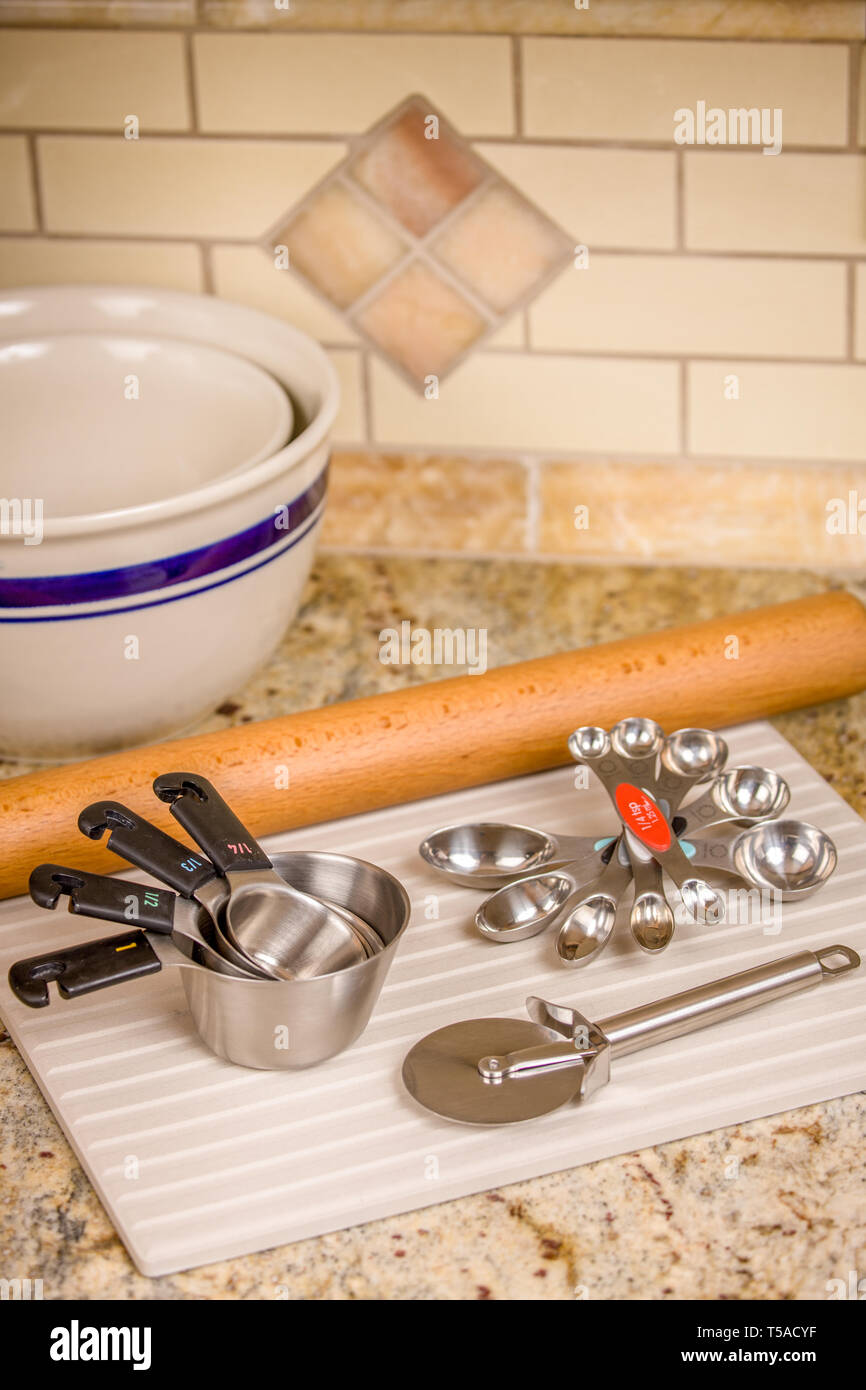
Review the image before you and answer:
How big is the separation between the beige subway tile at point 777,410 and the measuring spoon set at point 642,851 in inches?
12.0

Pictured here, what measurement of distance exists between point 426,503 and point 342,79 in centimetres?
30

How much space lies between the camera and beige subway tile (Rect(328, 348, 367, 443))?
1062mm

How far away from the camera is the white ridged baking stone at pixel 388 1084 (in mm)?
623

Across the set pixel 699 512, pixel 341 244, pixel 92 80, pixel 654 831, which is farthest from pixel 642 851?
pixel 92 80

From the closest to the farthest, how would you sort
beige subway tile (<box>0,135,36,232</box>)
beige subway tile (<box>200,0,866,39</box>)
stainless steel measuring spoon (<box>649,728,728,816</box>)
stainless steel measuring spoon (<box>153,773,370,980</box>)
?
1. stainless steel measuring spoon (<box>153,773,370,980</box>)
2. stainless steel measuring spoon (<box>649,728,728,816</box>)
3. beige subway tile (<box>200,0,866,39</box>)
4. beige subway tile (<box>0,135,36,232</box>)

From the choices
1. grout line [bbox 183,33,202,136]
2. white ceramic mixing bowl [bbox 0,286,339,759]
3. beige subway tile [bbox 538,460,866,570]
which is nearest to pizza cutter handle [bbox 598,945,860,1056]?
white ceramic mixing bowl [bbox 0,286,339,759]

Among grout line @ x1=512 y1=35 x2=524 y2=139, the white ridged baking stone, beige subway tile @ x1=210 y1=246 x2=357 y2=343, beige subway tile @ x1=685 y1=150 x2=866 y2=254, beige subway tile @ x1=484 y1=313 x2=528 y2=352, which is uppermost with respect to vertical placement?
grout line @ x1=512 y1=35 x2=524 y2=139

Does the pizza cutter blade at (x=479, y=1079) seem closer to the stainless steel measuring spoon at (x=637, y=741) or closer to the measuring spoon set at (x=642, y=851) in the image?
the measuring spoon set at (x=642, y=851)

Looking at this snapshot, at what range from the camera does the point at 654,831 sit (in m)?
0.76

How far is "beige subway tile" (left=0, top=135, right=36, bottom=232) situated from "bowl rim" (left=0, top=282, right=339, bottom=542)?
0.09 m

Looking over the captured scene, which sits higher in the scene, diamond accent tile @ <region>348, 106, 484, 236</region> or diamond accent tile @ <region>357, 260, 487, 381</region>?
diamond accent tile @ <region>348, 106, 484, 236</region>

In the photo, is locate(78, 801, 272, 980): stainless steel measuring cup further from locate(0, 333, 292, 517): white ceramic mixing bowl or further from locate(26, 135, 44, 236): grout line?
locate(26, 135, 44, 236): grout line
